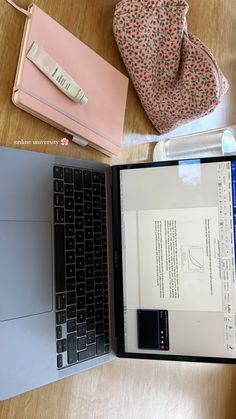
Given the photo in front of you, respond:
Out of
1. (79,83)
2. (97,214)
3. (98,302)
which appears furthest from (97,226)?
(79,83)

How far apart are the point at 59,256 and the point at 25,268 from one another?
0.20 ft

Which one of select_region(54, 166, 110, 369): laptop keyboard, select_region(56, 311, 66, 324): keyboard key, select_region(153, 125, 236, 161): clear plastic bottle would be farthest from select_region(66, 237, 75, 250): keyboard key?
select_region(153, 125, 236, 161): clear plastic bottle

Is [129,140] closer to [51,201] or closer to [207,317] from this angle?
[51,201]

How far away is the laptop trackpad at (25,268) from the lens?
1.92ft

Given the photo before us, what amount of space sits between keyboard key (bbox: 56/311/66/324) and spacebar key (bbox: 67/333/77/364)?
27mm

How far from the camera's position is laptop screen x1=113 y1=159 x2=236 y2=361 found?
2.13 feet

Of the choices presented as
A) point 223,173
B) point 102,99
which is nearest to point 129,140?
point 102,99

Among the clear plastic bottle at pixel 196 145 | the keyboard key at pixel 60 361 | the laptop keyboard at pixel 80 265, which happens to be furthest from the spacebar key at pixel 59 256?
the clear plastic bottle at pixel 196 145

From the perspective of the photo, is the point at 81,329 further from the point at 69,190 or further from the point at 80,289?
the point at 69,190

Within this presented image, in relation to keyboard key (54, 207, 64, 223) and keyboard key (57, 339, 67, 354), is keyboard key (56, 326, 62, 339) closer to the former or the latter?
keyboard key (57, 339, 67, 354)

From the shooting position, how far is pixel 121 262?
688mm

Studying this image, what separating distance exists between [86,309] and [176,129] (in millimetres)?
431

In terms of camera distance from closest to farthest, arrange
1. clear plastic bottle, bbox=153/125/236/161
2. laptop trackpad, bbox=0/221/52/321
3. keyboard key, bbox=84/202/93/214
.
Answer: laptop trackpad, bbox=0/221/52/321 < keyboard key, bbox=84/202/93/214 < clear plastic bottle, bbox=153/125/236/161

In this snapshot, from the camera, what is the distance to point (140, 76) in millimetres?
771
